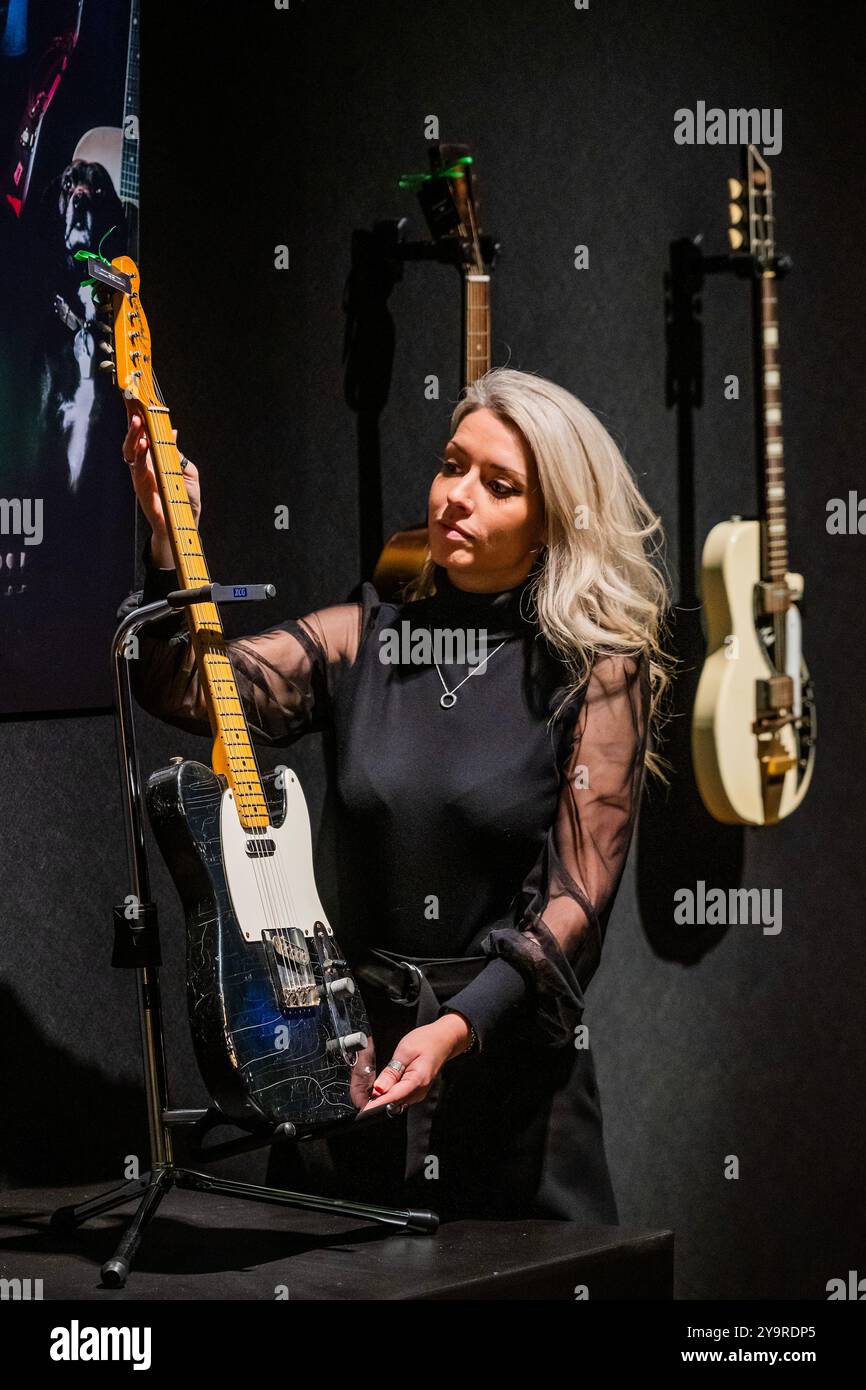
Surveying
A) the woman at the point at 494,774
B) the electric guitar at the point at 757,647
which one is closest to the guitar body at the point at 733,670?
the electric guitar at the point at 757,647

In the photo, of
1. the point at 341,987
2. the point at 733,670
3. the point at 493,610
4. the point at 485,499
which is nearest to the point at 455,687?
the point at 493,610

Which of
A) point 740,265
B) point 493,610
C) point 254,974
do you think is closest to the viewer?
point 254,974

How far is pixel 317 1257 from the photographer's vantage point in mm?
2084

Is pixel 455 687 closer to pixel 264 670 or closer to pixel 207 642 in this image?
pixel 264 670

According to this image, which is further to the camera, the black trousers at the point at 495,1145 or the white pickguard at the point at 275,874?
the black trousers at the point at 495,1145

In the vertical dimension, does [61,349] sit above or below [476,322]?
below

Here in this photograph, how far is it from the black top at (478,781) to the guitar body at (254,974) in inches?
11.0

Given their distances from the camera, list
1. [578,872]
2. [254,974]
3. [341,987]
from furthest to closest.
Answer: [578,872], [341,987], [254,974]

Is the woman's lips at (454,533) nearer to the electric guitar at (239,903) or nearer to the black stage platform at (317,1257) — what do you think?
the electric guitar at (239,903)

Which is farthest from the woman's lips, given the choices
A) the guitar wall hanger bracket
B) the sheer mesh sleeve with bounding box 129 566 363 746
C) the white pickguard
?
the guitar wall hanger bracket

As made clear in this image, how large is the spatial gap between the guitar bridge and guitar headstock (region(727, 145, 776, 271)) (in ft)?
4.24

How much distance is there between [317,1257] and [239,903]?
1.55ft

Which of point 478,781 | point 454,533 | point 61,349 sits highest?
point 61,349

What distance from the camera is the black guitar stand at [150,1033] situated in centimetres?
211
